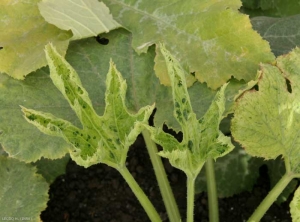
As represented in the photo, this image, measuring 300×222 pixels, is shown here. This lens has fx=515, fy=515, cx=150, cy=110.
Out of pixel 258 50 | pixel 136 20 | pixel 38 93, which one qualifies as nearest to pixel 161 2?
pixel 136 20

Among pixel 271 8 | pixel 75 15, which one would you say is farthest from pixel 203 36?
pixel 271 8

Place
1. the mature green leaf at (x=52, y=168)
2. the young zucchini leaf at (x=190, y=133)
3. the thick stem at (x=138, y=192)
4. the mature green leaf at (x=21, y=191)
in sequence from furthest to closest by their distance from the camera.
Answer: the mature green leaf at (x=52, y=168) → the mature green leaf at (x=21, y=191) → the thick stem at (x=138, y=192) → the young zucchini leaf at (x=190, y=133)

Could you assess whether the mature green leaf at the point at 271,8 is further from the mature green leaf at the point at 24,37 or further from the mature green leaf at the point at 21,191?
the mature green leaf at the point at 21,191

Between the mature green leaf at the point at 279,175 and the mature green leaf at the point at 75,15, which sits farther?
the mature green leaf at the point at 279,175

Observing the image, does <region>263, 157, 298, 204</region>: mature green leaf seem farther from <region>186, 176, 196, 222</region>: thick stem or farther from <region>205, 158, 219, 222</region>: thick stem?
<region>186, 176, 196, 222</region>: thick stem

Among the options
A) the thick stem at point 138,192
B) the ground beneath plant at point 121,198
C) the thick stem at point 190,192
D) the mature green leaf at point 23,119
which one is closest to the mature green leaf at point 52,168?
the ground beneath plant at point 121,198
